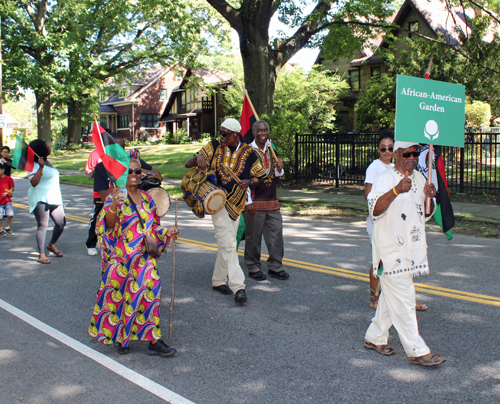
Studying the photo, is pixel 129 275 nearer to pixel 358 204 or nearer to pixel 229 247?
pixel 229 247

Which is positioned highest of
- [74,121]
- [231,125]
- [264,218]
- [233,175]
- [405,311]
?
[74,121]

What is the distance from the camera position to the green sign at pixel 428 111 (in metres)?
3.82

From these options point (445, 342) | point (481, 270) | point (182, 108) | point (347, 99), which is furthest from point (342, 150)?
point (182, 108)

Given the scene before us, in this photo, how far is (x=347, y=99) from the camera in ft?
123

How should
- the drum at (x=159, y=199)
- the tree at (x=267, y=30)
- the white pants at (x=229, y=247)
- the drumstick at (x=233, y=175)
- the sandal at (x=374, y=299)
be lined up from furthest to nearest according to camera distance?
the tree at (x=267, y=30), the drumstick at (x=233, y=175), the white pants at (x=229, y=247), the sandal at (x=374, y=299), the drum at (x=159, y=199)

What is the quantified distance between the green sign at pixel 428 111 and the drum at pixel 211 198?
2.39 metres

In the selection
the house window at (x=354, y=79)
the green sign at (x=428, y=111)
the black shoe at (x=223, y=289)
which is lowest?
the black shoe at (x=223, y=289)

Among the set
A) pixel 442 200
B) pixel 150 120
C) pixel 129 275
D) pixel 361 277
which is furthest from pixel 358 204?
pixel 150 120

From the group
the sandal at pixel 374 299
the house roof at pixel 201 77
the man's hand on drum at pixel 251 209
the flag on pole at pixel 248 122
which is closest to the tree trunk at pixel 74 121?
the house roof at pixel 201 77

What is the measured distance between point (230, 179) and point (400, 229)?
246 centimetres

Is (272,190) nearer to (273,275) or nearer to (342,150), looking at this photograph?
(273,275)

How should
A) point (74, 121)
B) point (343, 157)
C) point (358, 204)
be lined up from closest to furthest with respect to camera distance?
point (358, 204)
point (343, 157)
point (74, 121)

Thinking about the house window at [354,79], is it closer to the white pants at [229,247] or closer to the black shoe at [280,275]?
the black shoe at [280,275]

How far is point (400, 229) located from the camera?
3982mm
